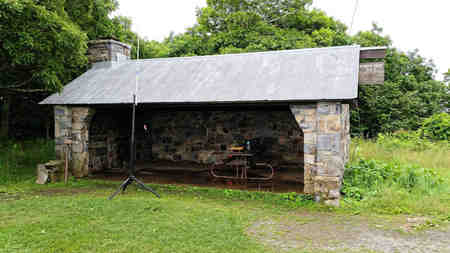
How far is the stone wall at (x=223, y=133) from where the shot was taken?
955 centimetres

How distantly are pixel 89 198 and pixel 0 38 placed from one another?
11.4ft

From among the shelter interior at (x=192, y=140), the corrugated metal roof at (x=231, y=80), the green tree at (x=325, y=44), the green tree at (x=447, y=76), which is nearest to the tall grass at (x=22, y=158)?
the shelter interior at (x=192, y=140)

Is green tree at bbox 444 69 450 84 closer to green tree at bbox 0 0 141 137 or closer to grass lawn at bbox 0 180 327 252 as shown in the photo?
grass lawn at bbox 0 180 327 252

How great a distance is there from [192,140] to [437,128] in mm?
9171

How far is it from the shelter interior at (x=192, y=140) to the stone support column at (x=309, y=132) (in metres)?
1.64

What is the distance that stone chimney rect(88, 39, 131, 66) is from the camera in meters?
8.93

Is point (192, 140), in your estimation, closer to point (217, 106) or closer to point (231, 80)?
point (217, 106)

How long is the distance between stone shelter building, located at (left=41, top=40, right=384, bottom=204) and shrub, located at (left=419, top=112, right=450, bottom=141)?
5.98m

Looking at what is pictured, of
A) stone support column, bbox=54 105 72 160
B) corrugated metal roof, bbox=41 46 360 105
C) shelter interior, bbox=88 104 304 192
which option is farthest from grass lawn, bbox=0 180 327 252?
corrugated metal roof, bbox=41 46 360 105

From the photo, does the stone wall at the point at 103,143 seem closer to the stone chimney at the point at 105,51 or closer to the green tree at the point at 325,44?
the stone chimney at the point at 105,51

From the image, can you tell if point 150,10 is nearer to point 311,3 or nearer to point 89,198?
point 89,198

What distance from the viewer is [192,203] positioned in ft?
18.6

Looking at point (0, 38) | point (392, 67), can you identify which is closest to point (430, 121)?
point (392, 67)

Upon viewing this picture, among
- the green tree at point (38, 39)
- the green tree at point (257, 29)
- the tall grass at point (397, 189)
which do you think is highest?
the green tree at point (257, 29)
